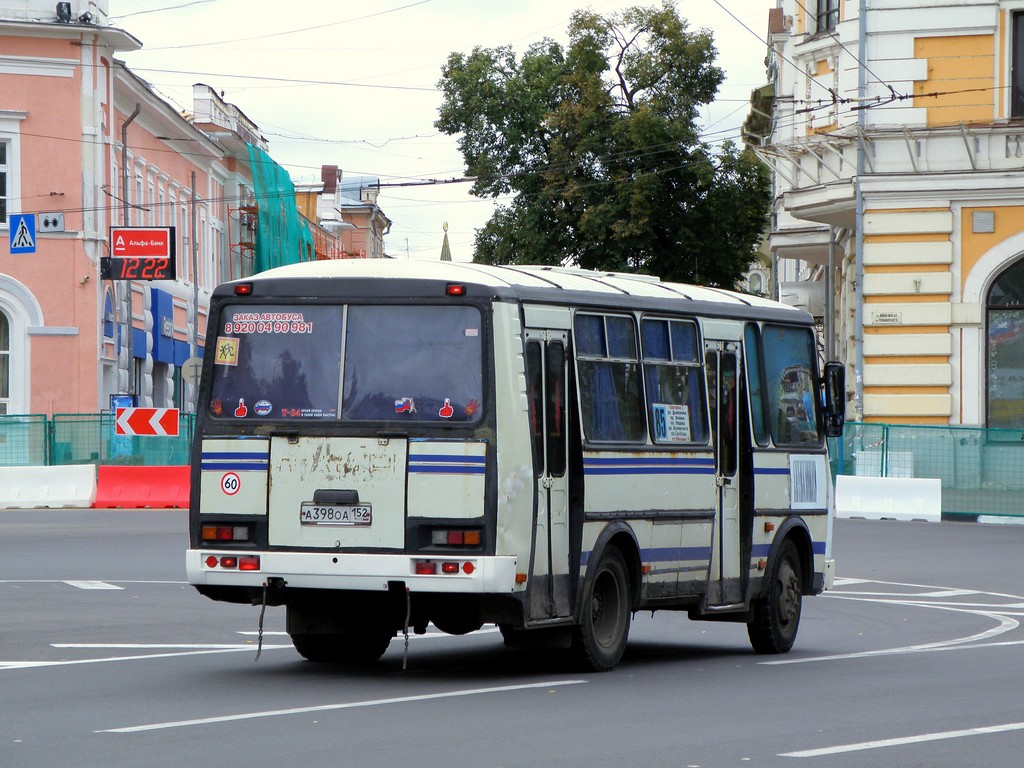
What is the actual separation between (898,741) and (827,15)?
1184 inches

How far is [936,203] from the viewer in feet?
115

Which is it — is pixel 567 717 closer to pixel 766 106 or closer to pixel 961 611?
pixel 961 611

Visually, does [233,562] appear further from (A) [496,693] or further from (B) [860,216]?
(B) [860,216]

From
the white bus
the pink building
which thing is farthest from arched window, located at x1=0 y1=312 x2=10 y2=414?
the white bus

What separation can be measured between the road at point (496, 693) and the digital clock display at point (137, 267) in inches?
974

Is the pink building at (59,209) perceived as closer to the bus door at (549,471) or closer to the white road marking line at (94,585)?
the white road marking line at (94,585)

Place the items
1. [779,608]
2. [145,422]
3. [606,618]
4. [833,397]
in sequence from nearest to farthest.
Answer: [606,618] < [779,608] < [833,397] < [145,422]

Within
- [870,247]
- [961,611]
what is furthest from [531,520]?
[870,247]

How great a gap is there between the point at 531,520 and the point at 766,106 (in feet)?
162

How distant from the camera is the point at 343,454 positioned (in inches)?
462

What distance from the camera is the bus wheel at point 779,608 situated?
47.8 feet

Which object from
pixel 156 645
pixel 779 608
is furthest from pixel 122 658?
pixel 779 608

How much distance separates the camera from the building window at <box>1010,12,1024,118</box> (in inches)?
1377

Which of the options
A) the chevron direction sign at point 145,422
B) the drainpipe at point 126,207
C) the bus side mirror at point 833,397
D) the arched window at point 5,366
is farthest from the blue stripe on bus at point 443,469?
the drainpipe at point 126,207
